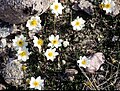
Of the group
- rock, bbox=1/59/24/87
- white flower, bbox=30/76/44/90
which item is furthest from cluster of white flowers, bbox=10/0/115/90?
rock, bbox=1/59/24/87

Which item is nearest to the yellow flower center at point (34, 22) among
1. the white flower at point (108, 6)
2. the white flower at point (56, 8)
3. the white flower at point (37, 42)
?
the white flower at point (37, 42)

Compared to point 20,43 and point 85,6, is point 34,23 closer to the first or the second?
point 20,43

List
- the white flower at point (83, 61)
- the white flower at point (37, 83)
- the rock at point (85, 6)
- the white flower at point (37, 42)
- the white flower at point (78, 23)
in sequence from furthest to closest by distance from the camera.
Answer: the rock at point (85, 6), the white flower at point (78, 23), the white flower at point (37, 42), the white flower at point (83, 61), the white flower at point (37, 83)

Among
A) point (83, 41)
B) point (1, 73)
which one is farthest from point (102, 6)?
point (1, 73)

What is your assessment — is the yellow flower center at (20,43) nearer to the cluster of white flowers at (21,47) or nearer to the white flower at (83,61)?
the cluster of white flowers at (21,47)

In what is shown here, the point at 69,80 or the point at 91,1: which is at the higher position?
the point at 91,1

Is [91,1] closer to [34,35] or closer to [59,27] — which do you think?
[59,27]
